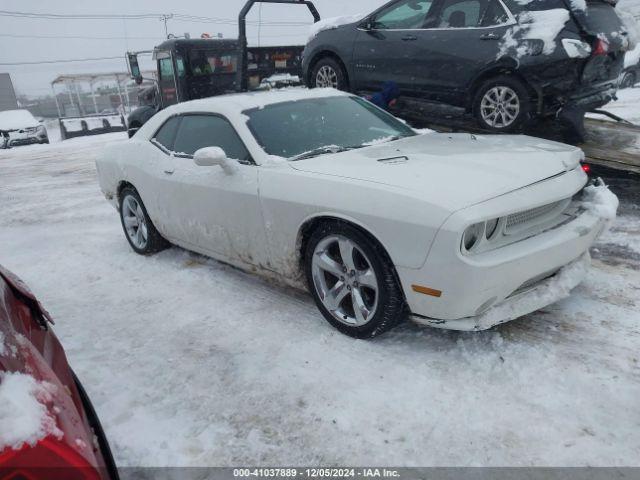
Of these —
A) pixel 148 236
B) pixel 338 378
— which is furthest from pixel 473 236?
pixel 148 236

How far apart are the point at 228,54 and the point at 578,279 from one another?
10.2 meters

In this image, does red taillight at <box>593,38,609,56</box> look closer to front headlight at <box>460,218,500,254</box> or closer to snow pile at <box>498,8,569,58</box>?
snow pile at <box>498,8,569,58</box>

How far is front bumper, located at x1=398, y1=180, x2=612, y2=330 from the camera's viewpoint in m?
2.50

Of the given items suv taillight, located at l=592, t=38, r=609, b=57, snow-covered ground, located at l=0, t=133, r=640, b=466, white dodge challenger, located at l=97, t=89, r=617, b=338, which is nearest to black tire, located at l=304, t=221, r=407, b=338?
white dodge challenger, located at l=97, t=89, r=617, b=338

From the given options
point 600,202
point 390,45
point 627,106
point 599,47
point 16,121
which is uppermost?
point 599,47

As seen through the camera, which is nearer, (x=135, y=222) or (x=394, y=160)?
(x=394, y=160)

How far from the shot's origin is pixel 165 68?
11.0 metres

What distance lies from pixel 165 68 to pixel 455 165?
9592 millimetres

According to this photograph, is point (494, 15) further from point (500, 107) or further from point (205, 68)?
point (205, 68)

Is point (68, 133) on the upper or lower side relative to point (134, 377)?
lower

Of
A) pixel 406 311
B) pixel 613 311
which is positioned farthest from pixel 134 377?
pixel 613 311

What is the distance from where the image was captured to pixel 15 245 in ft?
18.6

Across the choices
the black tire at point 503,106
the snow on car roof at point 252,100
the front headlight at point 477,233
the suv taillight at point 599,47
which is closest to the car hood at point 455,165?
the front headlight at point 477,233

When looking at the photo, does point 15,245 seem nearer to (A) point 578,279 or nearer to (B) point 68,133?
(A) point 578,279
